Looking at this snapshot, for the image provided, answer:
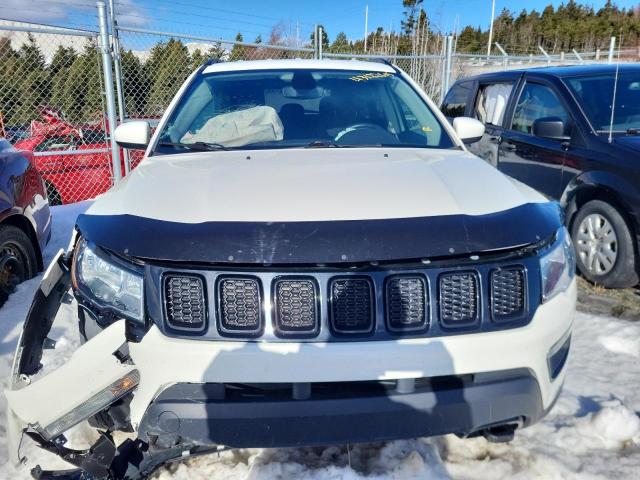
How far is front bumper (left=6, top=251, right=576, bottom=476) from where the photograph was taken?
65.5 inches

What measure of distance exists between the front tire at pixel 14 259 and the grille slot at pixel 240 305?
2741 millimetres

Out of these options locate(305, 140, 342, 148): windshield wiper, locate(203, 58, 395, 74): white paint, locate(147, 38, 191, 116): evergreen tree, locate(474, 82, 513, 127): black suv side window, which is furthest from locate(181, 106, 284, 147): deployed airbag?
locate(147, 38, 191, 116): evergreen tree

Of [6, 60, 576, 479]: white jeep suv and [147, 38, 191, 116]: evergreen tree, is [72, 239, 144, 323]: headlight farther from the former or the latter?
[147, 38, 191, 116]: evergreen tree

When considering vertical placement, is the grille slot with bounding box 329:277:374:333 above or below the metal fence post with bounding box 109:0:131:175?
below

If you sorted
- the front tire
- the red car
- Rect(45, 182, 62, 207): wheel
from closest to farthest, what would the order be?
the front tire
the red car
Rect(45, 182, 62, 207): wheel

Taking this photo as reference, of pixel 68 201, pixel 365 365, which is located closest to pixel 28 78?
pixel 68 201

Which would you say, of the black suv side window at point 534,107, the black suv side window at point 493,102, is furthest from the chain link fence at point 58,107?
the black suv side window at point 534,107

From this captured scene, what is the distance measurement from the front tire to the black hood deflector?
7.71ft

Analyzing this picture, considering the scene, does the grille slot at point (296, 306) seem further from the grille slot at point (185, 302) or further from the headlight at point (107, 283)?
the headlight at point (107, 283)

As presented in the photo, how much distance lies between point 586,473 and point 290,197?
1.66m

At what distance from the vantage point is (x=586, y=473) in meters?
2.17

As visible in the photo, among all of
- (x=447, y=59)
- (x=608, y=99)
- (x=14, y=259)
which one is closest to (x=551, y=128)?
(x=608, y=99)

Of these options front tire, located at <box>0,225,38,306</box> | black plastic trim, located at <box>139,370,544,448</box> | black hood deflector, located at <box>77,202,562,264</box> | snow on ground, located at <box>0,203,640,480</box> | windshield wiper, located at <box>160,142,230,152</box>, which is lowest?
snow on ground, located at <box>0,203,640,480</box>

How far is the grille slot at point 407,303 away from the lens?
173 centimetres
